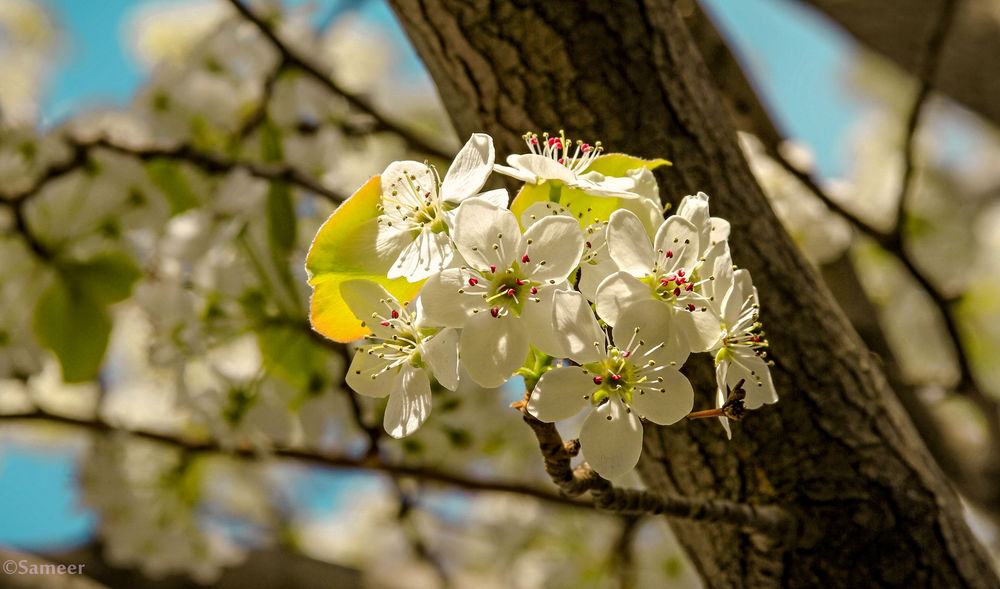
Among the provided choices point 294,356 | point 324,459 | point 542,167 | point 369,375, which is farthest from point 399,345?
point 324,459

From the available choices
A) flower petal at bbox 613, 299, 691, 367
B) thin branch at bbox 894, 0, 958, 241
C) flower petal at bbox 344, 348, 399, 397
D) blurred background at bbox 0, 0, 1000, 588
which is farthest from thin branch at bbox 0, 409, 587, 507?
thin branch at bbox 894, 0, 958, 241

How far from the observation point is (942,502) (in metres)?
0.80

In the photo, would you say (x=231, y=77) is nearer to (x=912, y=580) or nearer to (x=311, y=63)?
(x=311, y=63)

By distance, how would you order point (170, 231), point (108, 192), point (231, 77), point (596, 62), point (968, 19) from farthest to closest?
point (968, 19), point (231, 77), point (108, 192), point (170, 231), point (596, 62)

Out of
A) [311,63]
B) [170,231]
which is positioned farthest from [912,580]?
[311,63]

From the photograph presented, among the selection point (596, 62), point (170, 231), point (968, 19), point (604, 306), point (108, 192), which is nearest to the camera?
point (604, 306)

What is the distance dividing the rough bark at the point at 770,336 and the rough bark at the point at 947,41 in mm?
1108

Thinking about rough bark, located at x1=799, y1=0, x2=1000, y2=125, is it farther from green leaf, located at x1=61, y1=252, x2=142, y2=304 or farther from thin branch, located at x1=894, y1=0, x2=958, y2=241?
green leaf, located at x1=61, y1=252, x2=142, y2=304

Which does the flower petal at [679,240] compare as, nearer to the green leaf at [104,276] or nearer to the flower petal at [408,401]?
the flower petal at [408,401]

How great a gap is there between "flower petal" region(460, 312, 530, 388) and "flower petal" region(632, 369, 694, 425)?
3.3 inches

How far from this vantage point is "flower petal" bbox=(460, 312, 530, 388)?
1.51 feet

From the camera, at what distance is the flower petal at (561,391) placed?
1.54 ft

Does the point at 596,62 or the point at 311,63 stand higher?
the point at 596,62

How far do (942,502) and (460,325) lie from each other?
59cm
